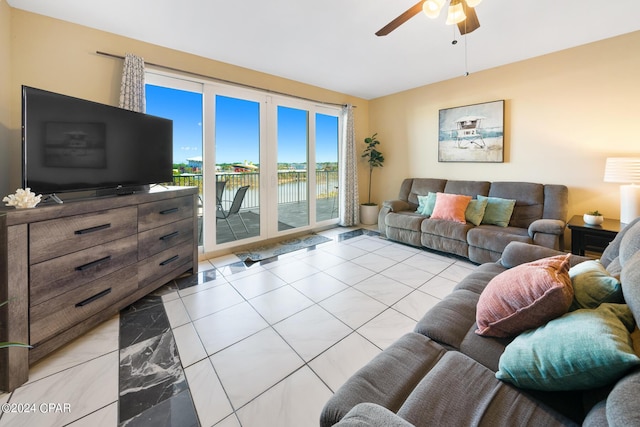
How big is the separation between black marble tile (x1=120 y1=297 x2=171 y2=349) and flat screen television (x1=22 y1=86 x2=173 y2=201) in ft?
3.34

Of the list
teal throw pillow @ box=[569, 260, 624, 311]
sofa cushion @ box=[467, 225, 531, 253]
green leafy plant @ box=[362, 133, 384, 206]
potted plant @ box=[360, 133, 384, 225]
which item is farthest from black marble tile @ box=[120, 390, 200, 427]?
green leafy plant @ box=[362, 133, 384, 206]

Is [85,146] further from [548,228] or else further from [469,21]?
[548,228]

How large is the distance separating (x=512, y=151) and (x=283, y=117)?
11.1ft

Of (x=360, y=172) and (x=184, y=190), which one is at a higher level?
(x=360, y=172)

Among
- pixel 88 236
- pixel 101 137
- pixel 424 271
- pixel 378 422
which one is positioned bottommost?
pixel 424 271

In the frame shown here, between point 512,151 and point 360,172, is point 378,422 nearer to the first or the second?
point 512,151

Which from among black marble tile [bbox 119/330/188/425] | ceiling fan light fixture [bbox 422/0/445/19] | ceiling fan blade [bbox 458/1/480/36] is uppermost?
ceiling fan blade [bbox 458/1/480/36]

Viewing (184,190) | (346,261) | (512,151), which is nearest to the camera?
(184,190)

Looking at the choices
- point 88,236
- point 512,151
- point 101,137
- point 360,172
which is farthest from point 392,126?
point 88,236

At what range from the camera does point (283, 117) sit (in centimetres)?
420

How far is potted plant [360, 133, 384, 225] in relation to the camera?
16.9 ft

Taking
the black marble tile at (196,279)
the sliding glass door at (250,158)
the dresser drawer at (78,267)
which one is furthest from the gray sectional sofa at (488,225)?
the dresser drawer at (78,267)

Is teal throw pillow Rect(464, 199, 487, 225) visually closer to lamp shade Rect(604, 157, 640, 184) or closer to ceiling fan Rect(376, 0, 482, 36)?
lamp shade Rect(604, 157, 640, 184)

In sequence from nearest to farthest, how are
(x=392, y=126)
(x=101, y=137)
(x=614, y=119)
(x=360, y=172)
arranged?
(x=101, y=137) < (x=614, y=119) < (x=392, y=126) < (x=360, y=172)
